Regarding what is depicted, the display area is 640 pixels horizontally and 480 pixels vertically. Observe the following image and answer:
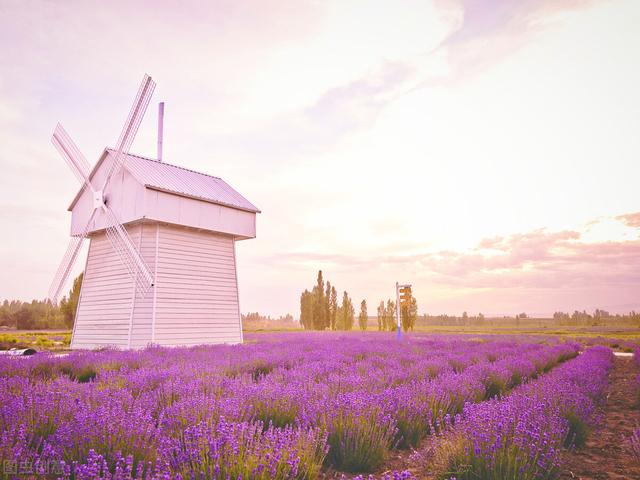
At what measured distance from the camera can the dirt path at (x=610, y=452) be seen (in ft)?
10.9

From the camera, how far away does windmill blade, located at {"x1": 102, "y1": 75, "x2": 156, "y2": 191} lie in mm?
15609

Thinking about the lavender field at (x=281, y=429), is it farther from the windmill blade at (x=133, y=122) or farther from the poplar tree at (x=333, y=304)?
the poplar tree at (x=333, y=304)

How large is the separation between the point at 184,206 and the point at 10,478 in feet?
43.6

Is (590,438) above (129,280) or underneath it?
underneath

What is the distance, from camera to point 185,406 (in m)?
3.61

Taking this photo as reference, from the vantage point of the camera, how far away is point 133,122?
53.7 feet

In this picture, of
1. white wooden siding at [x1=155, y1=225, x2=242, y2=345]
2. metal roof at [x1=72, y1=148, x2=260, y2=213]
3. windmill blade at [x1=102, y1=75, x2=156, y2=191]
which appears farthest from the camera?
windmill blade at [x1=102, y1=75, x2=156, y2=191]

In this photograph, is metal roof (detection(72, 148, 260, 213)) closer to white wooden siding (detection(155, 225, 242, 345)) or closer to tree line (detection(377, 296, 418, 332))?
white wooden siding (detection(155, 225, 242, 345))

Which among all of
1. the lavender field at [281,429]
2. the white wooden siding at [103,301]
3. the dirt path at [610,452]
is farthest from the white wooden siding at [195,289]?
the dirt path at [610,452]

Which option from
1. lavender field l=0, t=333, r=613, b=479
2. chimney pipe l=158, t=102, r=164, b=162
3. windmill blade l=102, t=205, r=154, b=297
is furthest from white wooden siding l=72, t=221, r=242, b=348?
lavender field l=0, t=333, r=613, b=479

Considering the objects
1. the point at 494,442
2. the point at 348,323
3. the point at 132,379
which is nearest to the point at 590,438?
the point at 494,442

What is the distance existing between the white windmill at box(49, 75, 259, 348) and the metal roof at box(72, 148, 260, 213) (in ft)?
0.19

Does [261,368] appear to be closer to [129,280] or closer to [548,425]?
[548,425]

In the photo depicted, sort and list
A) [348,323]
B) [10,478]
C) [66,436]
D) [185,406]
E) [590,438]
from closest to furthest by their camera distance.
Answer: [10,478] < [66,436] < [185,406] < [590,438] < [348,323]
